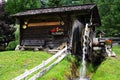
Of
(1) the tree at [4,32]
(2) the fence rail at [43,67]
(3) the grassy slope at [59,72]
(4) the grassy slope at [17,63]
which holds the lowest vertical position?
(1) the tree at [4,32]

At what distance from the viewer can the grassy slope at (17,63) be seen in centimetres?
1448

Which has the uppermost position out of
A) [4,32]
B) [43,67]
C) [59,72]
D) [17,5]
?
[17,5]

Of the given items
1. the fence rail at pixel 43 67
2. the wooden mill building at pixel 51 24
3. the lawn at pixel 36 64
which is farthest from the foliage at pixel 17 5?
the fence rail at pixel 43 67

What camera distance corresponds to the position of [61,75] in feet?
45.1

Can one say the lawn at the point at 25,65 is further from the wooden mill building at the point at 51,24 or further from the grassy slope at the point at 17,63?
the wooden mill building at the point at 51,24

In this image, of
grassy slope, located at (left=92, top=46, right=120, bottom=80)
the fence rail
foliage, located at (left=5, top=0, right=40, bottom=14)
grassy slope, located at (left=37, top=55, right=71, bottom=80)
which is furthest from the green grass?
foliage, located at (left=5, top=0, right=40, bottom=14)

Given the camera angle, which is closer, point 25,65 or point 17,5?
point 25,65

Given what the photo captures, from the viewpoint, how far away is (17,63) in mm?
16812

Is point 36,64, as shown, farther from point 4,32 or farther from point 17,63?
point 4,32

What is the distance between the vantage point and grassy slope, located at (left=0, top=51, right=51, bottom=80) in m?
14.5

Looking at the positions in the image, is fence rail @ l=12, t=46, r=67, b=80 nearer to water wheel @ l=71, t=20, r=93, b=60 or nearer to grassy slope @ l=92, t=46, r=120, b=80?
water wheel @ l=71, t=20, r=93, b=60

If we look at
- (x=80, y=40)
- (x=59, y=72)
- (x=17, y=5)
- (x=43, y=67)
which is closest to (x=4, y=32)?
(x=17, y=5)

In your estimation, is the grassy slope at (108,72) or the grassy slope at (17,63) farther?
the grassy slope at (17,63)

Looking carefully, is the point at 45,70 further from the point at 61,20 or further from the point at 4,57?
the point at 61,20
